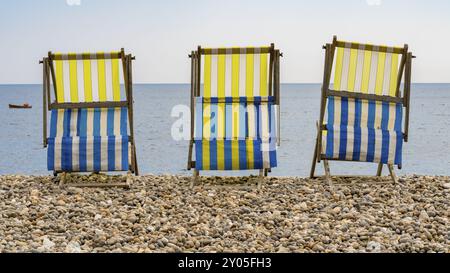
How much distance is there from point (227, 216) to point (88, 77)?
2106 mm

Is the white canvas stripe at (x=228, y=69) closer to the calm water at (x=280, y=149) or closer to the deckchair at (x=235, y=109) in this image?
the deckchair at (x=235, y=109)

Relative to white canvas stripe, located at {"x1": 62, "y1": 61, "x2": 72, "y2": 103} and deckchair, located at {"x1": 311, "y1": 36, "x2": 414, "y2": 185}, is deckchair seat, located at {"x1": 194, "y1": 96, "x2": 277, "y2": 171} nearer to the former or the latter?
deckchair, located at {"x1": 311, "y1": 36, "x2": 414, "y2": 185}

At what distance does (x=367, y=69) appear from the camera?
6781mm

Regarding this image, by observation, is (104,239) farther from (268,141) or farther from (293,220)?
(268,141)

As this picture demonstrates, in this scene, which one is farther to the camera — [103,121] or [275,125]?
[103,121]

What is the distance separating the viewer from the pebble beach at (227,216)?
5.04 metres

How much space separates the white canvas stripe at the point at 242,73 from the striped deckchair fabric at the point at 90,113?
1.04 m

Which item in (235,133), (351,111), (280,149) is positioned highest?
(351,111)

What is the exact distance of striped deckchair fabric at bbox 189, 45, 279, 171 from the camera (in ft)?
22.2

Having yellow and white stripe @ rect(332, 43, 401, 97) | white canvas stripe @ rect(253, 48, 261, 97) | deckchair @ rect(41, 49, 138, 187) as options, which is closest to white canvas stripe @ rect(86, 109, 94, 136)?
deckchair @ rect(41, 49, 138, 187)

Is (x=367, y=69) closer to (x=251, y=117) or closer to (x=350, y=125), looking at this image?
(x=350, y=125)

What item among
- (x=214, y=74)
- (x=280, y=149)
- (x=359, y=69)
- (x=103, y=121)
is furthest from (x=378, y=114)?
(x=280, y=149)

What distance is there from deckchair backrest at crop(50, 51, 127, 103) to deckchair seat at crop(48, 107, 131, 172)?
6.1 inches

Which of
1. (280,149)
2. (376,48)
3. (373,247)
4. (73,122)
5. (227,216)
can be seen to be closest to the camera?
(373,247)
